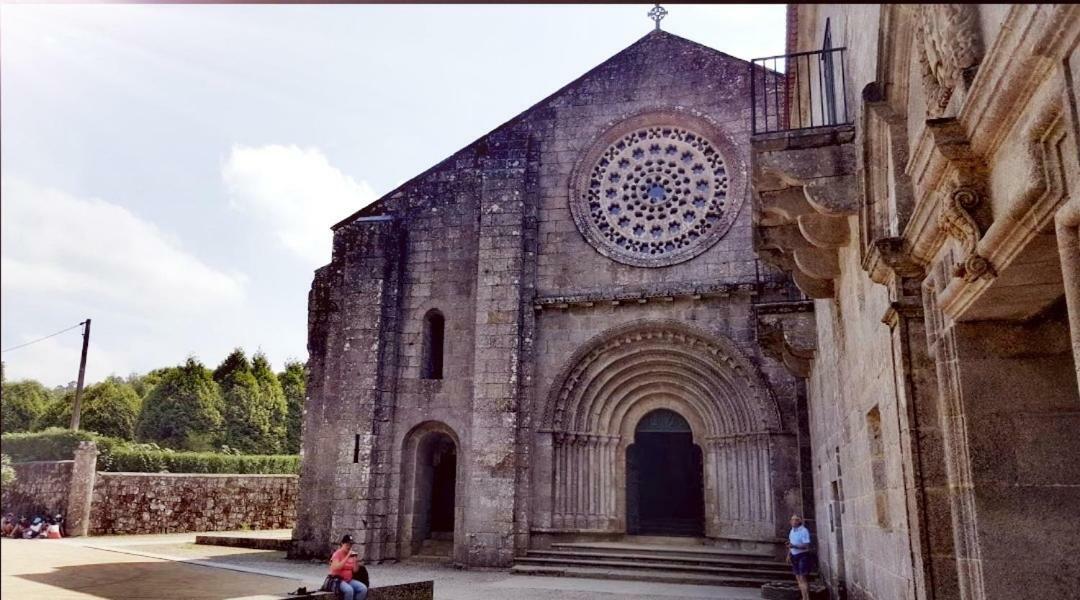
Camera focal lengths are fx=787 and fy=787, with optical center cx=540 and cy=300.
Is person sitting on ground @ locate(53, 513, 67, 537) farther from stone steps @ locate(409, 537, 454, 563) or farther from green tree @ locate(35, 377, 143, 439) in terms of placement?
green tree @ locate(35, 377, 143, 439)

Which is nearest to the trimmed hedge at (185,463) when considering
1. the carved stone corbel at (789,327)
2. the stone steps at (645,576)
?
the stone steps at (645,576)

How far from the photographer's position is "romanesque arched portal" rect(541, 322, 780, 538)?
14016 mm

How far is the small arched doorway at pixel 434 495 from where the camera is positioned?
15680 millimetres

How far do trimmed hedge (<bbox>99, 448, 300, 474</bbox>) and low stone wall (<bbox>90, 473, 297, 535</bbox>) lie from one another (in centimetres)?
204

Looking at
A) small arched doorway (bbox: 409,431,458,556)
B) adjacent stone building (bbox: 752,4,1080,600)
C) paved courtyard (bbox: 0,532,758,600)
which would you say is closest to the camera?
adjacent stone building (bbox: 752,4,1080,600)

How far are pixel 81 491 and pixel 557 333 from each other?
14.4m

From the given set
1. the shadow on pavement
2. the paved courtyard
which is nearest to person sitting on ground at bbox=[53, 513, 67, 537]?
the paved courtyard

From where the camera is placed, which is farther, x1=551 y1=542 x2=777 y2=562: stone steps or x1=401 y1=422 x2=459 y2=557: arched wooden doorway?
x1=401 y1=422 x2=459 y2=557: arched wooden doorway

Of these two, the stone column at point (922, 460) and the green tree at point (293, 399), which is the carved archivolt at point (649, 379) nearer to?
the stone column at point (922, 460)

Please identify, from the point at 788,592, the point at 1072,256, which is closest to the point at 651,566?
the point at 788,592

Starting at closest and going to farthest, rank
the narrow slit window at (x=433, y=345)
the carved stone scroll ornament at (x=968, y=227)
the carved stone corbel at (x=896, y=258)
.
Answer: the carved stone scroll ornament at (x=968, y=227)
the carved stone corbel at (x=896, y=258)
the narrow slit window at (x=433, y=345)

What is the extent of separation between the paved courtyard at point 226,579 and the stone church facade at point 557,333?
130 centimetres

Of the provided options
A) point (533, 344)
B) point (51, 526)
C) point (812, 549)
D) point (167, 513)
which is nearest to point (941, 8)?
point (812, 549)

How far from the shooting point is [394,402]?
51.9 feet
